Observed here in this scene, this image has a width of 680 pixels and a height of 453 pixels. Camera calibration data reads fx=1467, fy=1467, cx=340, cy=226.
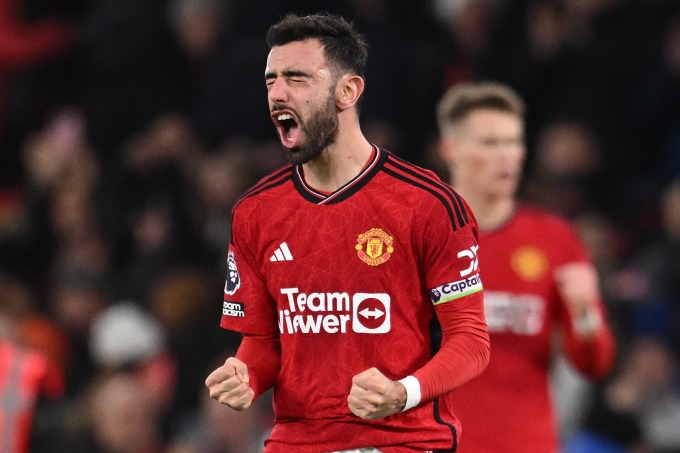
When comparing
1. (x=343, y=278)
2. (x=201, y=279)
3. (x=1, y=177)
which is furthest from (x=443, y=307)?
(x=1, y=177)

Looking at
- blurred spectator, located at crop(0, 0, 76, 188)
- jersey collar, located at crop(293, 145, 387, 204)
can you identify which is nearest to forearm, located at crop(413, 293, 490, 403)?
jersey collar, located at crop(293, 145, 387, 204)

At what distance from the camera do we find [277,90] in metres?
4.18

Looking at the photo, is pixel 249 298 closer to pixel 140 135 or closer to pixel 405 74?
pixel 405 74

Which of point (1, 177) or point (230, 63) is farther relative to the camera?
point (1, 177)

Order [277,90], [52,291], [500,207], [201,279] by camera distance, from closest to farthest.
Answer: [277,90]
[500,207]
[201,279]
[52,291]

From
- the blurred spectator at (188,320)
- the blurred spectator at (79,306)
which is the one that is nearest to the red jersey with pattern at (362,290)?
the blurred spectator at (188,320)

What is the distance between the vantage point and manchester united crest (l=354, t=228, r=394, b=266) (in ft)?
13.7

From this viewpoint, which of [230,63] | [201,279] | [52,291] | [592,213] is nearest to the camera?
[592,213]

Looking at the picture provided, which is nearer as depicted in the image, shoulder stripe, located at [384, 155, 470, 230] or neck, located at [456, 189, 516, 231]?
shoulder stripe, located at [384, 155, 470, 230]

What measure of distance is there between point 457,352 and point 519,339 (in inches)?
72.2

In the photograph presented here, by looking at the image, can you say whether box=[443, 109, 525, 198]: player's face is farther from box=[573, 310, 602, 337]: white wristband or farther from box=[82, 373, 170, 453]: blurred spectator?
box=[82, 373, 170, 453]: blurred spectator

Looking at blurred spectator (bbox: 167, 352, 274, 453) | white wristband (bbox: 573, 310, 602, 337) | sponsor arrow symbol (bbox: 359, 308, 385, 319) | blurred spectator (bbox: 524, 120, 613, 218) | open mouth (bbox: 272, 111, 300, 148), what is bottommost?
blurred spectator (bbox: 167, 352, 274, 453)

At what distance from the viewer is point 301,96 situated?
418 centimetres

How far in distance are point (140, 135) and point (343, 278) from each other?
6674mm
